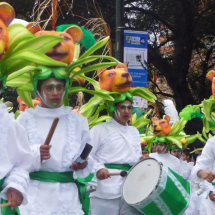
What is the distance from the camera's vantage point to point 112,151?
19.7ft

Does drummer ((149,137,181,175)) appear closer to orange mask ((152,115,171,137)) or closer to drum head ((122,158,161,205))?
orange mask ((152,115,171,137))

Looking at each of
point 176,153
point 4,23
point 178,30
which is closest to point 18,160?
point 4,23

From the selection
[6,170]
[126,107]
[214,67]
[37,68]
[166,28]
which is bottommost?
[214,67]

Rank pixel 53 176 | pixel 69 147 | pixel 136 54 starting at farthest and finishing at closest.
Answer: pixel 136 54 < pixel 69 147 < pixel 53 176

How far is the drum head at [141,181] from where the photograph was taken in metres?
5.38

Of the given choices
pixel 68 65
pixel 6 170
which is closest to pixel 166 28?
pixel 68 65

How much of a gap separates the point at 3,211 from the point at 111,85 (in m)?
2.82

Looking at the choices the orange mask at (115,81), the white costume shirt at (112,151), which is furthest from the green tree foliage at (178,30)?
the white costume shirt at (112,151)

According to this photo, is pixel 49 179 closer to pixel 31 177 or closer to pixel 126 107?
pixel 31 177

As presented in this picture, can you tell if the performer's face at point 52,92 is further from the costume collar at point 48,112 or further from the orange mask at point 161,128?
the orange mask at point 161,128

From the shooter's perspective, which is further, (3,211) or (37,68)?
(37,68)

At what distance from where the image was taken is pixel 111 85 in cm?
610

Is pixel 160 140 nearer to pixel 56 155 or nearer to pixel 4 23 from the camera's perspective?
pixel 56 155

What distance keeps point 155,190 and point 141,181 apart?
0.27 meters
